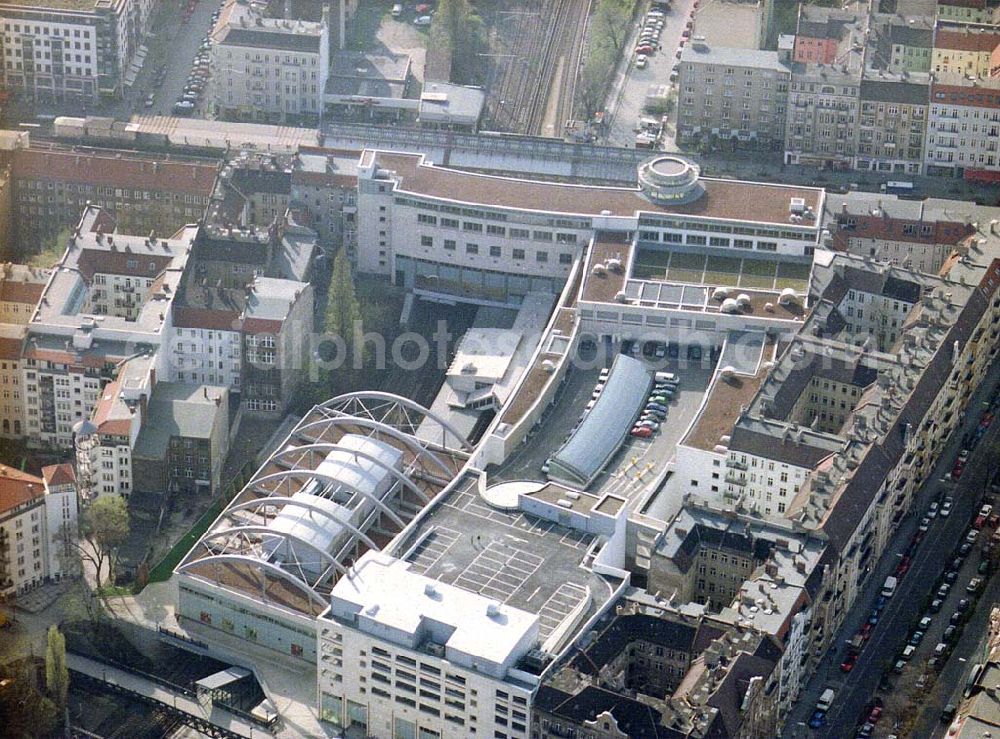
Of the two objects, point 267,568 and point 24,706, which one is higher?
point 267,568

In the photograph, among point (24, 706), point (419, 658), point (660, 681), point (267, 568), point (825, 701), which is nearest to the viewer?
point (419, 658)

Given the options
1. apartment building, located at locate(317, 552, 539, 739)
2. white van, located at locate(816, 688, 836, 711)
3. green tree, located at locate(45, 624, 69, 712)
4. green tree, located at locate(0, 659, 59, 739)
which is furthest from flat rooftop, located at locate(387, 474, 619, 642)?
green tree, located at locate(0, 659, 59, 739)

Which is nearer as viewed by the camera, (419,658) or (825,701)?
(419,658)

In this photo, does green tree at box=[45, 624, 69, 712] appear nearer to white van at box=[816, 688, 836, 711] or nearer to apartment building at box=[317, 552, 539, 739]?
apartment building at box=[317, 552, 539, 739]

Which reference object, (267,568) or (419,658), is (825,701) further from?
(267,568)

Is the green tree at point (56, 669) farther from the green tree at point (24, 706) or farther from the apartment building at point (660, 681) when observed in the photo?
the apartment building at point (660, 681)

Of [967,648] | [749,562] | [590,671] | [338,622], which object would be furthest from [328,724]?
[967,648]

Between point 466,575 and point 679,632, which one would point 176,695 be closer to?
point 466,575

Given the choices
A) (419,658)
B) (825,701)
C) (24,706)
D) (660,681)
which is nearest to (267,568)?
(419,658)

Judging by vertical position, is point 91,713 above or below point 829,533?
below
